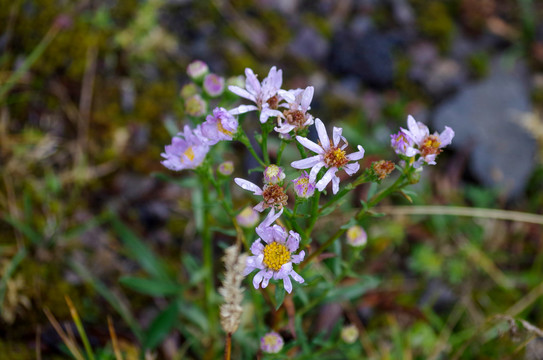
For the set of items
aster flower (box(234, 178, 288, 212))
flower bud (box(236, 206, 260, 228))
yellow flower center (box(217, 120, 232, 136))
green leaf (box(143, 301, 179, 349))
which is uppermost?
yellow flower center (box(217, 120, 232, 136))

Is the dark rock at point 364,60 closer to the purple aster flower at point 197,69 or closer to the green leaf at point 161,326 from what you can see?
the purple aster flower at point 197,69

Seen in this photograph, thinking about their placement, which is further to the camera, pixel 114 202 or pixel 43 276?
pixel 114 202

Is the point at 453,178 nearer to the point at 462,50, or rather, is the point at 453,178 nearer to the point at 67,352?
the point at 462,50

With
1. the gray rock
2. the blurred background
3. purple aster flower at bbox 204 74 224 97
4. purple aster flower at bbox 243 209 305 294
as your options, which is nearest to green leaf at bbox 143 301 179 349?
the blurred background

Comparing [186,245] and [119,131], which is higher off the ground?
[119,131]

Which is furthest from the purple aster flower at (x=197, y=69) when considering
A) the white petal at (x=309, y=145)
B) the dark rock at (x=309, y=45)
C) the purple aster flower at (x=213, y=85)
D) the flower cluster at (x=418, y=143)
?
the dark rock at (x=309, y=45)

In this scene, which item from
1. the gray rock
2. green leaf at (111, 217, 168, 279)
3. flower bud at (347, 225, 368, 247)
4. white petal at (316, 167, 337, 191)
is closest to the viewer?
white petal at (316, 167, 337, 191)

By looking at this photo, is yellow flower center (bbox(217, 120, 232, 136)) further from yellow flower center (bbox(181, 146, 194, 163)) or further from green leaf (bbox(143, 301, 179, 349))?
green leaf (bbox(143, 301, 179, 349))

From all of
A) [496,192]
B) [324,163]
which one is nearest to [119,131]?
[324,163]
